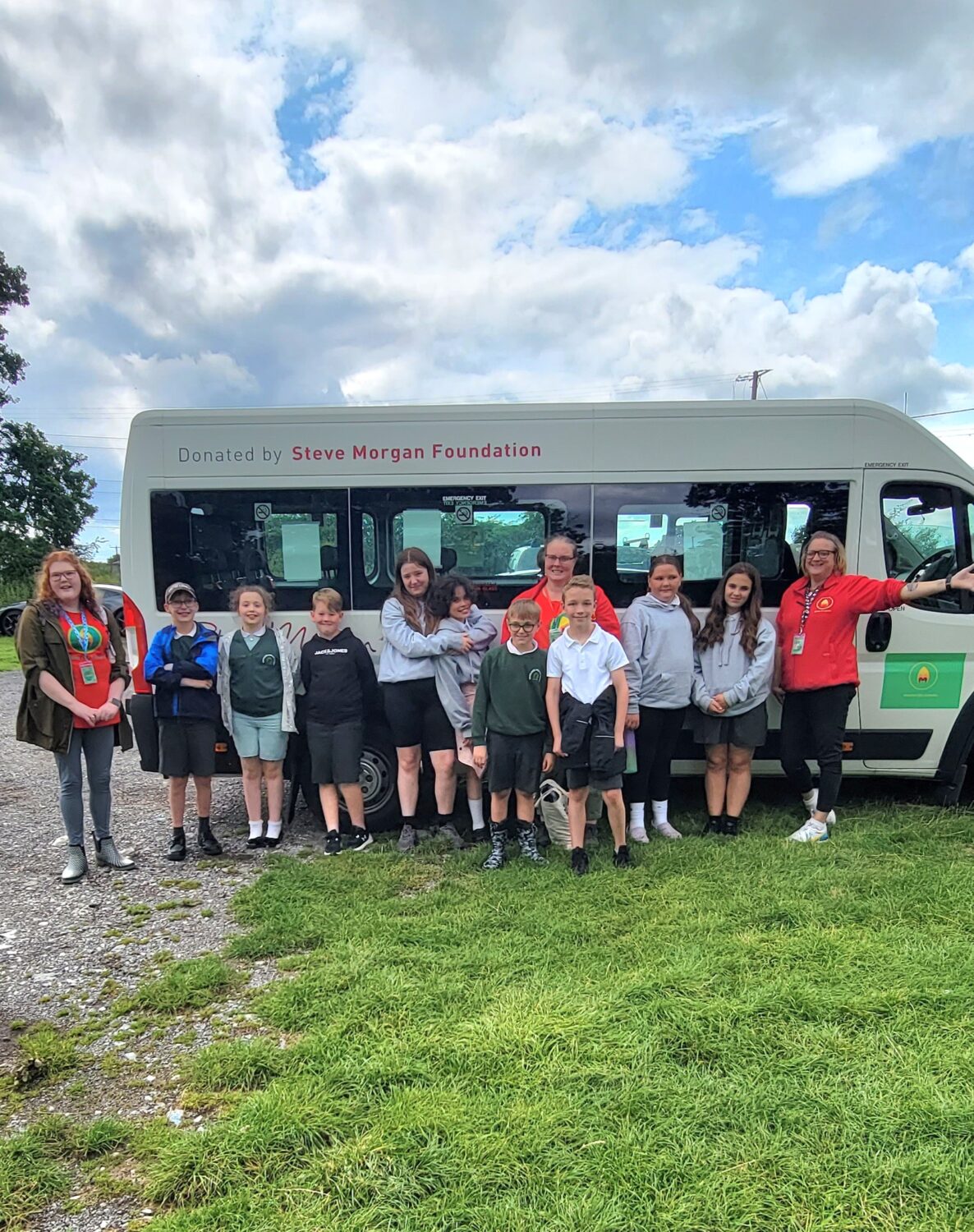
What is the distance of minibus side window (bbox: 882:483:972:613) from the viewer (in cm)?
491

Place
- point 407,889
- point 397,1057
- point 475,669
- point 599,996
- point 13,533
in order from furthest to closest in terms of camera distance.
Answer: point 13,533 → point 475,669 → point 407,889 → point 599,996 → point 397,1057

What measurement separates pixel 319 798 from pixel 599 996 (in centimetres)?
263

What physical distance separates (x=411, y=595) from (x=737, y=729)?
223 cm

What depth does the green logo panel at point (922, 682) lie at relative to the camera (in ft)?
16.3

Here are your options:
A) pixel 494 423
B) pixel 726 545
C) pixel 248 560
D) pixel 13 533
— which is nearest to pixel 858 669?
pixel 726 545

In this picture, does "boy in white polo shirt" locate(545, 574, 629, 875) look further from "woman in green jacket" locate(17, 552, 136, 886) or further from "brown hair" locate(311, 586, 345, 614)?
"woman in green jacket" locate(17, 552, 136, 886)

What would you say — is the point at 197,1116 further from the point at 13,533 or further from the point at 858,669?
the point at 13,533

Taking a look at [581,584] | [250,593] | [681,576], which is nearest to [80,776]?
[250,593]

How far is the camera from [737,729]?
4746 mm

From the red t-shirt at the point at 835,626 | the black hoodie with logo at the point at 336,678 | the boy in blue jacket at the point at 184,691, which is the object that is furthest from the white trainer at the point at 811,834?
the boy in blue jacket at the point at 184,691

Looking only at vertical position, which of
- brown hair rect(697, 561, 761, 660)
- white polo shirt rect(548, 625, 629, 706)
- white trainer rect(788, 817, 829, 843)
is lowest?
white trainer rect(788, 817, 829, 843)

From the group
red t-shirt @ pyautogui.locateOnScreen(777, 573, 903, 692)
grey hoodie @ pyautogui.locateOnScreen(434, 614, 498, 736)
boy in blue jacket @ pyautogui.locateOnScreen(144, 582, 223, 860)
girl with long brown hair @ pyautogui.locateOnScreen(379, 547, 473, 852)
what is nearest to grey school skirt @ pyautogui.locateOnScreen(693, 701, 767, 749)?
red t-shirt @ pyautogui.locateOnScreen(777, 573, 903, 692)

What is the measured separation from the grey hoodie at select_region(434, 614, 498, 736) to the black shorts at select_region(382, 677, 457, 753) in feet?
0.19

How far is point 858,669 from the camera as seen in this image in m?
4.94
